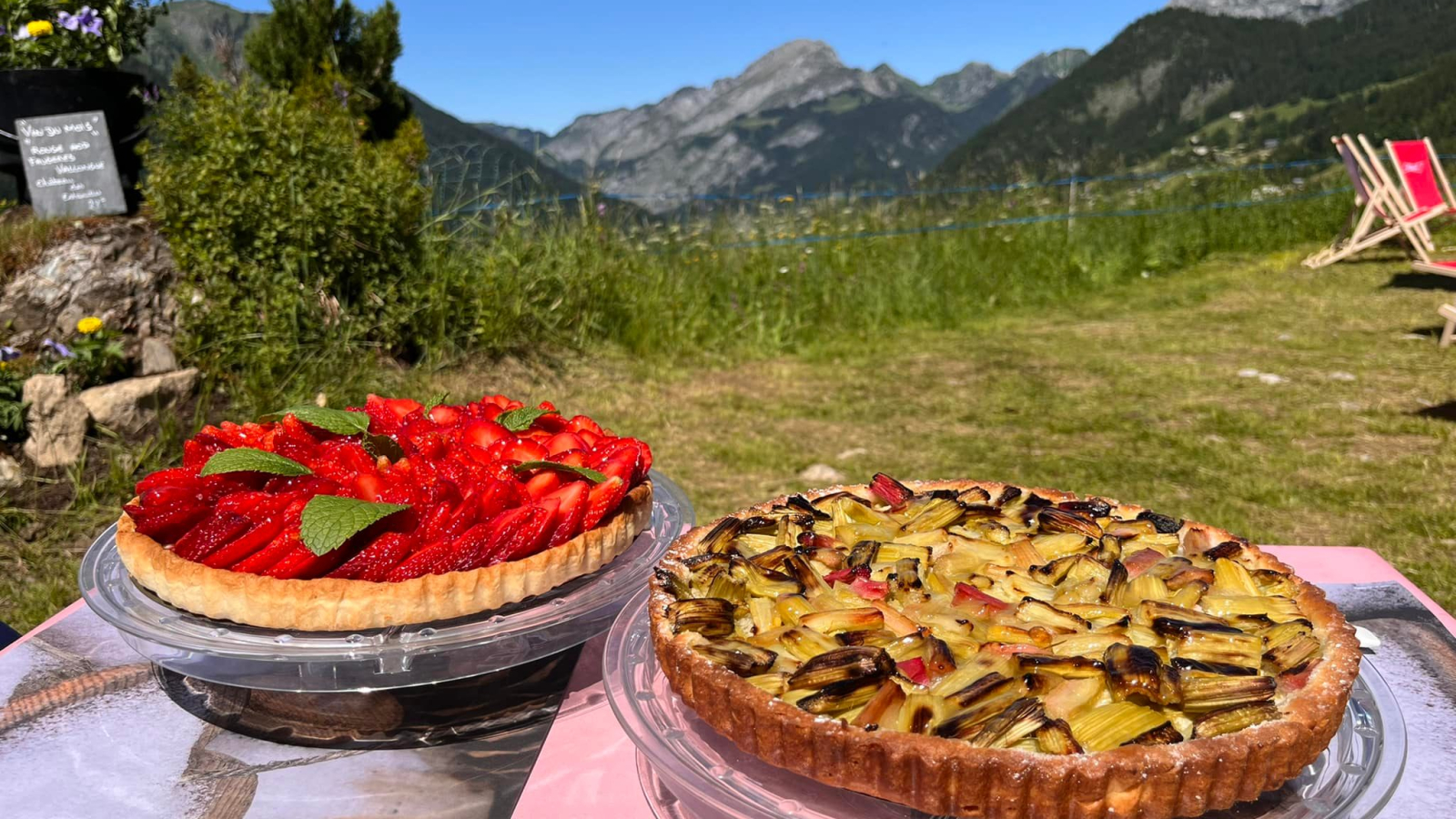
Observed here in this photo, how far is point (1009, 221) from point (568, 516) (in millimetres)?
10472

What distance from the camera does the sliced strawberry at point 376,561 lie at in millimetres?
1519

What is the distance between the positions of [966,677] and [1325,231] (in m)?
14.8

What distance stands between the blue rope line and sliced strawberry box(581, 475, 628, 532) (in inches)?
315

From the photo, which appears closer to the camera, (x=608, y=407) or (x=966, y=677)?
(x=966, y=677)

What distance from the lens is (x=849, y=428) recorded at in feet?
23.1

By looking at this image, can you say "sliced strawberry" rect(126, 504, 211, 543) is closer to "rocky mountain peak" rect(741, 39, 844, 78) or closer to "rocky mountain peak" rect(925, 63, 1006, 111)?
"rocky mountain peak" rect(741, 39, 844, 78)

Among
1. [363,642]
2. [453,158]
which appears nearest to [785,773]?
[363,642]

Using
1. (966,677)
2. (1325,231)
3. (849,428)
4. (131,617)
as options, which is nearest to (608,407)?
(849,428)

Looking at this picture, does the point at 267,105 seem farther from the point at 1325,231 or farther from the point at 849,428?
the point at 1325,231

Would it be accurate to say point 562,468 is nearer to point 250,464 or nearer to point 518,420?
point 518,420

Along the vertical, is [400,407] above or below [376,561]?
above

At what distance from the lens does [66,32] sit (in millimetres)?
5602

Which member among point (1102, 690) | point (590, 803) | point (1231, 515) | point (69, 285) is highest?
point (69, 285)

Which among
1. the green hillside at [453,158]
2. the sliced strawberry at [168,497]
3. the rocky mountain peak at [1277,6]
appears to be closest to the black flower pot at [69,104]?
the green hillside at [453,158]
